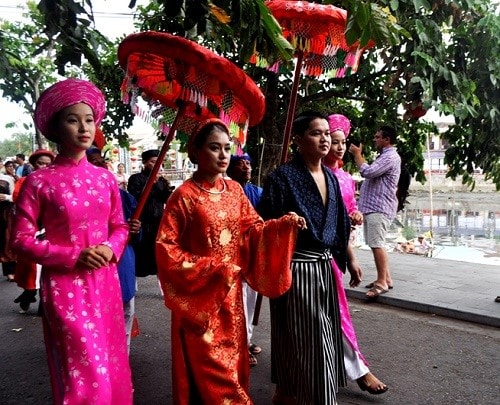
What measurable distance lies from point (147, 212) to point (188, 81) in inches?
104

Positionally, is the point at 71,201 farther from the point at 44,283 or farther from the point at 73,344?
the point at 73,344

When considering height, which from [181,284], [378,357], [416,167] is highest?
[416,167]

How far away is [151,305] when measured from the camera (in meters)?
5.82

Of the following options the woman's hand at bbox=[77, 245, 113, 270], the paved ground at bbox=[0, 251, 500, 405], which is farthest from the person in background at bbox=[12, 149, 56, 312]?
the woman's hand at bbox=[77, 245, 113, 270]

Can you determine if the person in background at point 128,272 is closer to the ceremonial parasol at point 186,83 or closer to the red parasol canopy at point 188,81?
the ceremonial parasol at point 186,83

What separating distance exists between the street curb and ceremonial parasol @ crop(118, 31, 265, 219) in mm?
3349

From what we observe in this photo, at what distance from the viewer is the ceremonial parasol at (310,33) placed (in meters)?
3.19

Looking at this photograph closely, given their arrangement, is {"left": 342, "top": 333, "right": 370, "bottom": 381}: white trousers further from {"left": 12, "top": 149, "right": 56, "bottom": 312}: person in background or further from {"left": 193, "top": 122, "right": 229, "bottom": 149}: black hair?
{"left": 12, "top": 149, "right": 56, "bottom": 312}: person in background

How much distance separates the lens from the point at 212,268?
8.02 ft

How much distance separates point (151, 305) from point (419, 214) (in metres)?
18.6

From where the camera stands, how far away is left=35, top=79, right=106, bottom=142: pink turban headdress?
237 cm

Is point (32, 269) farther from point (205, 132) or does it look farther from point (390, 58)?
point (390, 58)

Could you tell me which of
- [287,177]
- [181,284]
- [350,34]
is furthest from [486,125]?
[181,284]

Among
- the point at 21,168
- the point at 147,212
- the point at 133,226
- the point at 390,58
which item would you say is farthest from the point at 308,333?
the point at 21,168
